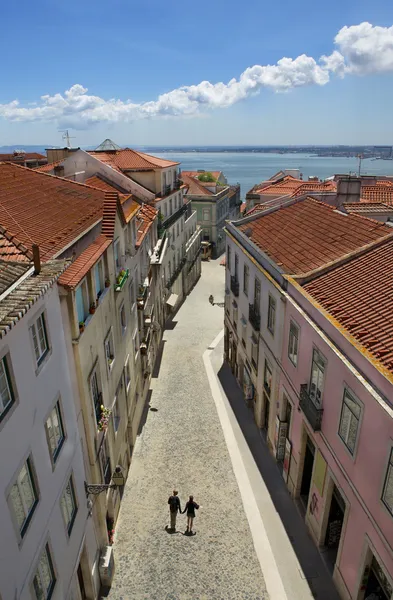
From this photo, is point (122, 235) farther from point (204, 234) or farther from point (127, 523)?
point (204, 234)

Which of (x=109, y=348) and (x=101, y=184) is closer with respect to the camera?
(x=109, y=348)

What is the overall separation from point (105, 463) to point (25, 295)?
387 inches

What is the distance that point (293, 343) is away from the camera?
17281mm

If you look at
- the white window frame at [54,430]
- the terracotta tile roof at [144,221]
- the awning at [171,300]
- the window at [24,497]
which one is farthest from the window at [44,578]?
the awning at [171,300]

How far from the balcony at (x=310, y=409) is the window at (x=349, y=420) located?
54.9 inches

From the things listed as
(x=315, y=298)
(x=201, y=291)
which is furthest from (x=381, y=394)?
(x=201, y=291)

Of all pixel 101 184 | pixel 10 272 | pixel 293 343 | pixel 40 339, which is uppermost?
pixel 10 272

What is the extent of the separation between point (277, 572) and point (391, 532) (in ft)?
21.0

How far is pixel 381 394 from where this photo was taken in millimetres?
10773

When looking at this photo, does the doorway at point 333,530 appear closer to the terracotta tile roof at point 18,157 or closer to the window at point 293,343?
the window at point 293,343

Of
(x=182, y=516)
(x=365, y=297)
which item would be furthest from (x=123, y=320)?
(x=365, y=297)

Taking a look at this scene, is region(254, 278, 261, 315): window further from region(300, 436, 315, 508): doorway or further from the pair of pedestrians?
the pair of pedestrians

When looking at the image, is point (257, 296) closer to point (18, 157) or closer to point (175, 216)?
point (175, 216)

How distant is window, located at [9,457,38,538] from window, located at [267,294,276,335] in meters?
13.0
